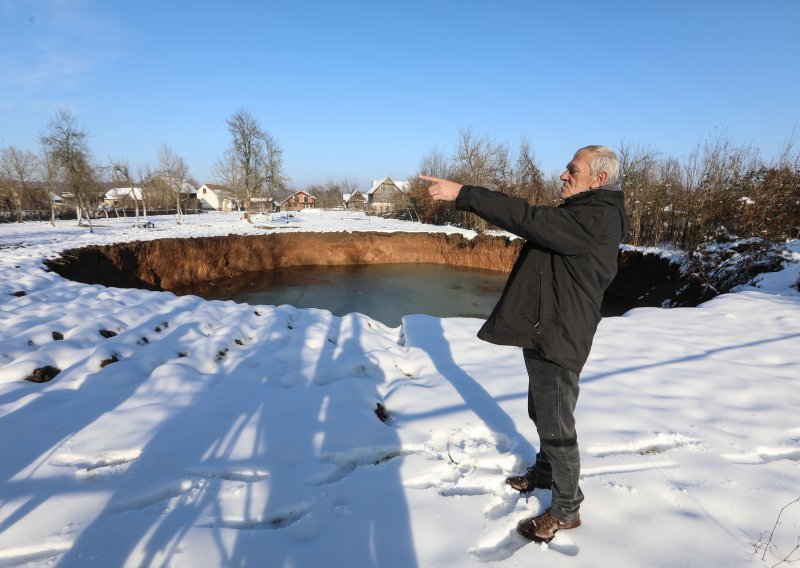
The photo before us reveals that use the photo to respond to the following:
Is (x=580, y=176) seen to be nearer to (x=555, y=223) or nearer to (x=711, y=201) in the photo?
(x=555, y=223)

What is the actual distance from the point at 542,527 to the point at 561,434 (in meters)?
0.48

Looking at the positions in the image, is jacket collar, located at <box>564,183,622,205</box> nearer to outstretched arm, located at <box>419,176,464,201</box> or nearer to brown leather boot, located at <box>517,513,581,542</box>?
outstretched arm, located at <box>419,176,464,201</box>

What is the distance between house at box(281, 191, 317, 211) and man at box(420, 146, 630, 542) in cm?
7412

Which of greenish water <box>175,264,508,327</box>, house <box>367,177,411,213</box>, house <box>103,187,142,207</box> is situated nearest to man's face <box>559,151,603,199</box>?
greenish water <box>175,264,508,327</box>

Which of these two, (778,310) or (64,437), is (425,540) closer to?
(64,437)

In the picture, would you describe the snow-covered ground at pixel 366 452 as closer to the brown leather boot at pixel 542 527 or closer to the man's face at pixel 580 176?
the brown leather boot at pixel 542 527

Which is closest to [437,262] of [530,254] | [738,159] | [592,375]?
[738,159]

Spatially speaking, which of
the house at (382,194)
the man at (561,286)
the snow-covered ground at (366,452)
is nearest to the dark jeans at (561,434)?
the man at (561,286)

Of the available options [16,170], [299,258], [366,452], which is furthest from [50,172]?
[366,452]

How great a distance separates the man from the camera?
1612 millimetres

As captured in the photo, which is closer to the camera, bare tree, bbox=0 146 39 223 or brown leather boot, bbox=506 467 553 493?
brown leather boot, bbox=506 467 553 493

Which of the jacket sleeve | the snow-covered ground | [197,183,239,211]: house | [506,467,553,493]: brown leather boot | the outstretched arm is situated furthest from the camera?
[197,183,239,211]: house

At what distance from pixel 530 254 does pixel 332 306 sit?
10.9 metres

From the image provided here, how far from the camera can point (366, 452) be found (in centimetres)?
247
